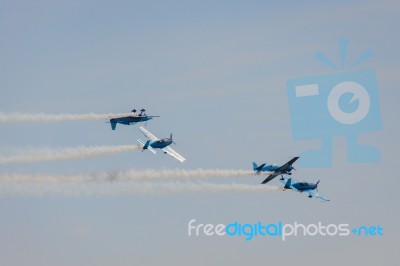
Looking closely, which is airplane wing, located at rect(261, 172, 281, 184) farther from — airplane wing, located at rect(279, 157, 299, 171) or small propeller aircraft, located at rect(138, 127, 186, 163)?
small propeller aircraft, located at rect(138, 127, 186, 163)

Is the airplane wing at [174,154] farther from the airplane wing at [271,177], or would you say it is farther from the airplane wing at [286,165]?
the airplane wing at [286,165]

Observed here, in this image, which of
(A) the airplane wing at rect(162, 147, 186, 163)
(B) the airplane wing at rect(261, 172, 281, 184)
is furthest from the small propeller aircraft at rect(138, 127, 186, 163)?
(B) the airplane wing at rect(261, 172, 281, 184)

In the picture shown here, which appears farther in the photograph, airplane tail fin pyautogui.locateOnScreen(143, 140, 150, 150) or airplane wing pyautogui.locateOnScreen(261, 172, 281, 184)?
airplane wing pyautogui.locateOnScreen(261, 172, 281, 184)

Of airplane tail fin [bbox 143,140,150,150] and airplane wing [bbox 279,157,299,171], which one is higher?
airplane tail fin [bbox 143,140,150,150]

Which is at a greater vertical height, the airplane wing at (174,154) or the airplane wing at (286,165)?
the airplane wing at (174,154)

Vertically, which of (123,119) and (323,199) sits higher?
(123,119)

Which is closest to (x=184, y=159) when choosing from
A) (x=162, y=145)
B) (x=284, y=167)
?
(x=162, y=145)

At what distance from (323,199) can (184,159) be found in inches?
984

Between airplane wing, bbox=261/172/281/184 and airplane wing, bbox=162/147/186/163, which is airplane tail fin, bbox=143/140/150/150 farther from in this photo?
airplane wing, bbox=261/172/281/184

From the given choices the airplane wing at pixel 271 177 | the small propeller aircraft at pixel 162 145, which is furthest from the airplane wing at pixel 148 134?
the airplane wing at pixel 271 177

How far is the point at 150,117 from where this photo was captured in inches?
5630

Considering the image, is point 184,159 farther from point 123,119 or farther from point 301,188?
point 301,188

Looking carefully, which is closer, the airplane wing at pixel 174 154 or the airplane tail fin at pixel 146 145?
the airplane tail fin at pixel 146 145

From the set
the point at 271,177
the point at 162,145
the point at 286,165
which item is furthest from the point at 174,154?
the point at 286,165
